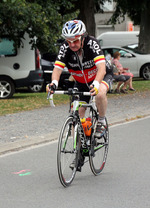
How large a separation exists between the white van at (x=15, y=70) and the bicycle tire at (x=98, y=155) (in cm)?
953

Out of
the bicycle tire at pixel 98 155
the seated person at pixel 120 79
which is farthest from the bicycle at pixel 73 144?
the seated person at pixel 120 79

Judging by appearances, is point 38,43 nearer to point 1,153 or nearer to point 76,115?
point 1,153

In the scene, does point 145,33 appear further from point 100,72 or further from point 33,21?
point 100,72

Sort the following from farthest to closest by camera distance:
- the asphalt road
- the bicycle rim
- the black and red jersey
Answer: the black and red jersey, the bicycle rim, the asphalt road

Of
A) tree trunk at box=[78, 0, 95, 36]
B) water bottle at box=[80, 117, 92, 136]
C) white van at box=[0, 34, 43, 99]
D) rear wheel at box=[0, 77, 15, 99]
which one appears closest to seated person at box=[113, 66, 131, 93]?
white van at box=[0, 34, 43, 99]

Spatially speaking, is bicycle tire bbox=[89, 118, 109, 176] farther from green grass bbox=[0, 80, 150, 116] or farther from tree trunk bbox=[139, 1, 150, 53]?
tree trunk bbox=[139, 1, 150, 53]

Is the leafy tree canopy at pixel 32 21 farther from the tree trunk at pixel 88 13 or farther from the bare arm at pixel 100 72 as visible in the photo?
the bare arm at pixel 100 72

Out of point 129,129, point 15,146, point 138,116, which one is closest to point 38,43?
point 138,116

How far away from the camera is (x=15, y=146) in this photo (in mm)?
8203

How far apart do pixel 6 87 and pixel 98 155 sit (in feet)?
32.3

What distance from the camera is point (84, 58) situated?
5918 millimetres

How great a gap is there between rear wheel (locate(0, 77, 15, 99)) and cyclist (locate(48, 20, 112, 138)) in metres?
9.84

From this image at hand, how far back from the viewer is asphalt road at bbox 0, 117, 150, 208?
5.07m

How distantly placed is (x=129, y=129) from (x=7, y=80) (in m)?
6.69
